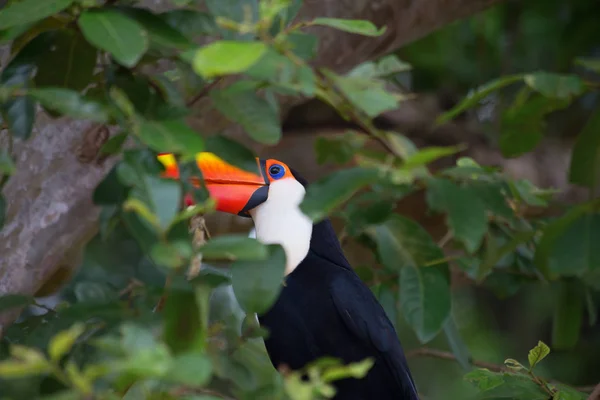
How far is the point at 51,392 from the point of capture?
1021 millimetres

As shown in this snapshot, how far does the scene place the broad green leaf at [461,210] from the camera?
40.1 inches

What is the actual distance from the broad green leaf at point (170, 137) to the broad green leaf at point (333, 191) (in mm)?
126

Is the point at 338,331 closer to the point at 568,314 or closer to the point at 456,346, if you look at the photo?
the point at 456,346

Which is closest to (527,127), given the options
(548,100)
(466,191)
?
(548,100)

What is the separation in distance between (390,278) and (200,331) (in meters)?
1.21

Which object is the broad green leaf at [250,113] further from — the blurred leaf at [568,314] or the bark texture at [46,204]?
the blurred leaf at [568,314]

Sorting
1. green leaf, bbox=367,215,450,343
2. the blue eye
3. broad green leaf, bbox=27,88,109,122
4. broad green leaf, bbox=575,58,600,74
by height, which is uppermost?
broad green leaf, bbox=575,58,600,74

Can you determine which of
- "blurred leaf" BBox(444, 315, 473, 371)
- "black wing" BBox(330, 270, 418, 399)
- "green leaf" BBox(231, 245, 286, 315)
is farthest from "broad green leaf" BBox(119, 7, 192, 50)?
"blurred leaf" BBox(444, 315, 473, 371)

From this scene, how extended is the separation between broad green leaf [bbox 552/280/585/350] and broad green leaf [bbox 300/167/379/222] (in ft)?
3.70

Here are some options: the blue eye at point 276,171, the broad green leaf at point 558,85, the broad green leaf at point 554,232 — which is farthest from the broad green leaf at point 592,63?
the blue eye at point 276,171

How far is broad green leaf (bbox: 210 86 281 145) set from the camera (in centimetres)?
106

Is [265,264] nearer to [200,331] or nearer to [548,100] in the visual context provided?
[200,331]

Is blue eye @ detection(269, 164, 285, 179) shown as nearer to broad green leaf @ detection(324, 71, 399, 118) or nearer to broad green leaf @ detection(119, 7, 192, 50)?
broad green leaf @ detection(119, 7, 192, 50)

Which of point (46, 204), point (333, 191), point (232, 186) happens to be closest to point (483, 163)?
point (232, 186)
